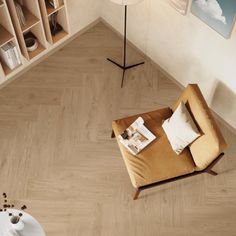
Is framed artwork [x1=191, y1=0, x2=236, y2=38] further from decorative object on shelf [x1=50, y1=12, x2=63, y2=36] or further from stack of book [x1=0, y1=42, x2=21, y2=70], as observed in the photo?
stack of book [x1=0, y1=42, x2=21, y2=70]

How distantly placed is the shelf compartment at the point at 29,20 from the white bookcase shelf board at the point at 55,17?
0.29 feet

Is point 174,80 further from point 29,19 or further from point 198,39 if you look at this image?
point 29,19

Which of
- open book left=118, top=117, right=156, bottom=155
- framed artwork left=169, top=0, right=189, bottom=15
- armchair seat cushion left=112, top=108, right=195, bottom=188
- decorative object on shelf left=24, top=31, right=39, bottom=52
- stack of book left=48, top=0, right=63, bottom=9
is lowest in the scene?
armchair seat cushion left=112, top=108, right=195, bottom=188

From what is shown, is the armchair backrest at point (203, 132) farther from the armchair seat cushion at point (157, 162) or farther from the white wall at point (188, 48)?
the white wall at point (188, 48)

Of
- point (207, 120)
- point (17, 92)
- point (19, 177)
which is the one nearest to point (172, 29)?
point (207, 120)

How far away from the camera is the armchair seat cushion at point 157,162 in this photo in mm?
3170

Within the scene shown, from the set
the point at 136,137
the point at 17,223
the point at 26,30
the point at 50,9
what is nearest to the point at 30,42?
the point at 26,30

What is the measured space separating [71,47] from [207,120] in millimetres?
1926

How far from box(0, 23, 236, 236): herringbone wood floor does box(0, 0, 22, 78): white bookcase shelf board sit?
30 centimetres

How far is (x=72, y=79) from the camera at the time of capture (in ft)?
13.4

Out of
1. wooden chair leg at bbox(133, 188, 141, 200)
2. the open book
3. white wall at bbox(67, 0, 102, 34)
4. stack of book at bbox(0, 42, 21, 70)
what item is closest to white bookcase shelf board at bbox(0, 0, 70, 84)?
stack of book at bbox(0, 42, 21, 70)

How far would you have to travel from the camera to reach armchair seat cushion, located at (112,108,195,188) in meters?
3.17

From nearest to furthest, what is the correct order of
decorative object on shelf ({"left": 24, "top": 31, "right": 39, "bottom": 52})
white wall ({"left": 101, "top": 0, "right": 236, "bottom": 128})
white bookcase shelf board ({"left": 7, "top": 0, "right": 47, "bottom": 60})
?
white wall ({"left": 101, "top": 0, "right": 236, "bottom": 128})
white bookcase shelf board ({"left": 7, "top": 0, "right": 47, "bottom": 60})
decorative object on shelf ({"left": 24, "top": 31, "right": 39, "bottom": 52})

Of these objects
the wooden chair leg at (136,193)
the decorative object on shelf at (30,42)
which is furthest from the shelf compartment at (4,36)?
the wooden chair leg at (136,193)
